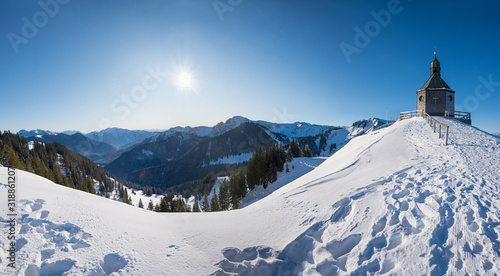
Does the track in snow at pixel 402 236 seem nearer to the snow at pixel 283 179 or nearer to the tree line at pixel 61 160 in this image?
the snow at pixel 283 179

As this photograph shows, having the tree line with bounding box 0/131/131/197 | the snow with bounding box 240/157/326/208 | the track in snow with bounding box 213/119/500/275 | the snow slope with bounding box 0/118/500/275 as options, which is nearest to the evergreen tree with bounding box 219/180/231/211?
the snow with bounding box 240/157/326/208

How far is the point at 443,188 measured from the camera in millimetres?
8031

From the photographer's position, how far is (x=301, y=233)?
714cm

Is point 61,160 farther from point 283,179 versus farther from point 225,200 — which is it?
point 283,179

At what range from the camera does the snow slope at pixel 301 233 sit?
17.1 feet

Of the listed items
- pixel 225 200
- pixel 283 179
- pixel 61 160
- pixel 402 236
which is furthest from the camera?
pixel 61 160

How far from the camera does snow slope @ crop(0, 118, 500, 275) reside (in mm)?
5215

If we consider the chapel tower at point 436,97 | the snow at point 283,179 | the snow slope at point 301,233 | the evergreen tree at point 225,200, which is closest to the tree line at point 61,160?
the evergreen tree at point 225,200

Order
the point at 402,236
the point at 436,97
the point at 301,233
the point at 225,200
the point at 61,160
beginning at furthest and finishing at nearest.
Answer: the point at 61,160, the point at 225,200, the point at 436,97, the point at 301,233, the point at 402,236

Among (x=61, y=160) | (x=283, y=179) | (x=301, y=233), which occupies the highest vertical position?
(x=301, y=233)

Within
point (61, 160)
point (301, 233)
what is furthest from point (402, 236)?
point (61, 160)

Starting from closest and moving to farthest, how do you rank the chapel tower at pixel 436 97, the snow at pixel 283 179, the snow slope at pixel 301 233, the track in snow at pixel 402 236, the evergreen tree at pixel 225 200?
1. the track in snow at pixel 402 236
2. the snow slope at pixel 301 233
3. the chapel tower at pixel 436 97
4. the evergreen tree at pixel 225 200
5. the snow at pixel 283 179

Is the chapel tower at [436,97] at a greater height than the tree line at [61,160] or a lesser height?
greater

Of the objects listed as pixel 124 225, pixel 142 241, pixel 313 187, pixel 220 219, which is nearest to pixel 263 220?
pixel 220 219
